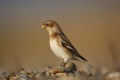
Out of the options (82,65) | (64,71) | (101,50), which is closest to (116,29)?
(101,50)

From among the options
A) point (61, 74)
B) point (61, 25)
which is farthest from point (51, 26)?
point (61, 74)

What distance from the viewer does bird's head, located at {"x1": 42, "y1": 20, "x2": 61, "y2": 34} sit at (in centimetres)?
169

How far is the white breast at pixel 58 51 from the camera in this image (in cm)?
168

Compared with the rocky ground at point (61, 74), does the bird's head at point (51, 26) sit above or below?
above

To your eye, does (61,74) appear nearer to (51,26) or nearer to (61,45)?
(61,45)

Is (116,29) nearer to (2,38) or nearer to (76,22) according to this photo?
(76,22)

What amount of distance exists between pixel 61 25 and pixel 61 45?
0.12 meters

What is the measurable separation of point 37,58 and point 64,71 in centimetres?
18

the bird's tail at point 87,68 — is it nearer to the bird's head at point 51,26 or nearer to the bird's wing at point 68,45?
the bird's wing at point 68,45

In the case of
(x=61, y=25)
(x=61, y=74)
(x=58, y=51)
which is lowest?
(x=61, y=74)

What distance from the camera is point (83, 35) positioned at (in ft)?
5.47

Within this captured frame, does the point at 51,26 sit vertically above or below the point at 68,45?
above

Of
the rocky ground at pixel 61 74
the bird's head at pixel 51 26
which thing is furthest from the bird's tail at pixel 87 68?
the bird's head at pixel 51 26

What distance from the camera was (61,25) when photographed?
5.56ft
